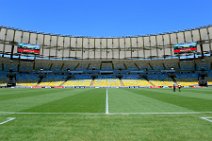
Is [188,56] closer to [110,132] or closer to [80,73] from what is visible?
[80,73]

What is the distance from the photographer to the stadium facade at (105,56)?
216 ft

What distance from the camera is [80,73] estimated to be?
244 ft

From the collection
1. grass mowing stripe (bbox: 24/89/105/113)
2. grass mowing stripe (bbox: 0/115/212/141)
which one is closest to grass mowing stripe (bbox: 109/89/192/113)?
grass mowing stripe (bbox: 24/89/105/113)

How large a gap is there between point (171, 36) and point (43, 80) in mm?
53473

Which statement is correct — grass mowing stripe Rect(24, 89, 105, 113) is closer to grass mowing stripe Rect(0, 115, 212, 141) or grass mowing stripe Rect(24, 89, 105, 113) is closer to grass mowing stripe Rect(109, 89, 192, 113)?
grass mowing stripe Rect(109, 89, 192, 113)

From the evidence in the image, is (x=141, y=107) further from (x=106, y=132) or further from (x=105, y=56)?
(x=105, y=56)

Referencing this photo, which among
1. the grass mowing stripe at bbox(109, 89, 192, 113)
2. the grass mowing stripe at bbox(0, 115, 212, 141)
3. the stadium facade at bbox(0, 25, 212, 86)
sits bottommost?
the grass mowing stripe at bbox(0, 115, 212, 141)

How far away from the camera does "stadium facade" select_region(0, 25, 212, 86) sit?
6594cm

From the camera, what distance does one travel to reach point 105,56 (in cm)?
Answer: 7738

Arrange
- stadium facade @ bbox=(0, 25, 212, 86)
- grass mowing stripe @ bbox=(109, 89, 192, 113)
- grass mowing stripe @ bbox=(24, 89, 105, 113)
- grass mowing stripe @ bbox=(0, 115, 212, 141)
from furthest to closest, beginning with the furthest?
stadium facade @ bbox=(0, 25, 212, 86), grass mowing stripe @ bbox=(24, 89, 105, 113), grass mowing stripe @ bbox=(109, 89, 192, 113), grass mowing stripe @ bbox=(0, 115, 212, 141)

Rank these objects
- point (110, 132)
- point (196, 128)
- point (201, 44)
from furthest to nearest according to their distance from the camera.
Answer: point (201, 44), point (196, 128), point (110, 132)

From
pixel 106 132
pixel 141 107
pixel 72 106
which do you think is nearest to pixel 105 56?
pixel 72 106


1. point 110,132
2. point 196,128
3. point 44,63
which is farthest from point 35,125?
point 44,63

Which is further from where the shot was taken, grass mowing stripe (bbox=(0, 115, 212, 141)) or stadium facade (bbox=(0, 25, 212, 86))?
stadium facade (bbox=(0, 25, 212, 86))
